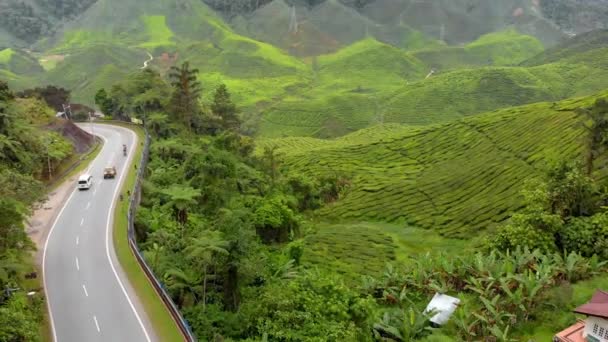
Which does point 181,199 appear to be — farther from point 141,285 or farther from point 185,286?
point 185,286

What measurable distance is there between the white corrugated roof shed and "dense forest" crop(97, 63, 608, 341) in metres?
0.46

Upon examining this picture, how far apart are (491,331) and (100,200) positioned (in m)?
30.0

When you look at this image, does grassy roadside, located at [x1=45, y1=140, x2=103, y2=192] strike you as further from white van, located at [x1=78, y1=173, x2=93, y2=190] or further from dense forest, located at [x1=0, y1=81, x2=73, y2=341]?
white van, located at [x1=78, y1=173, x2=93, y2=190]

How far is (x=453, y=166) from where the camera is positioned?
216ft

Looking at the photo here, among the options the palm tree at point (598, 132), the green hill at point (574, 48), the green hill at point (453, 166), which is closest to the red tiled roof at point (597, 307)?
the palm tree at point (598, 132)

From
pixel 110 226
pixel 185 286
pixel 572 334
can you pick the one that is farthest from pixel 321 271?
pixel 572 334

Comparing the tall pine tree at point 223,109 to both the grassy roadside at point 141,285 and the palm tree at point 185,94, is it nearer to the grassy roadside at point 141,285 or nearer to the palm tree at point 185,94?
the palm tree at point 185,94

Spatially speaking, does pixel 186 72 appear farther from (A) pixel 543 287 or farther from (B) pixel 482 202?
(A) pixel 543 287

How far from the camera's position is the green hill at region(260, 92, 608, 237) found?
2119 inches

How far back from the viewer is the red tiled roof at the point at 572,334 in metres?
22.8

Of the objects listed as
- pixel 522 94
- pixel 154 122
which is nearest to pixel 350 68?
pixel 522 94

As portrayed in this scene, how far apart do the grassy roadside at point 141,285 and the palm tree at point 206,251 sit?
2.33 metres

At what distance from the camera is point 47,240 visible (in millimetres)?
32531

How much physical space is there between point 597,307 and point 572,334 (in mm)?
2265
